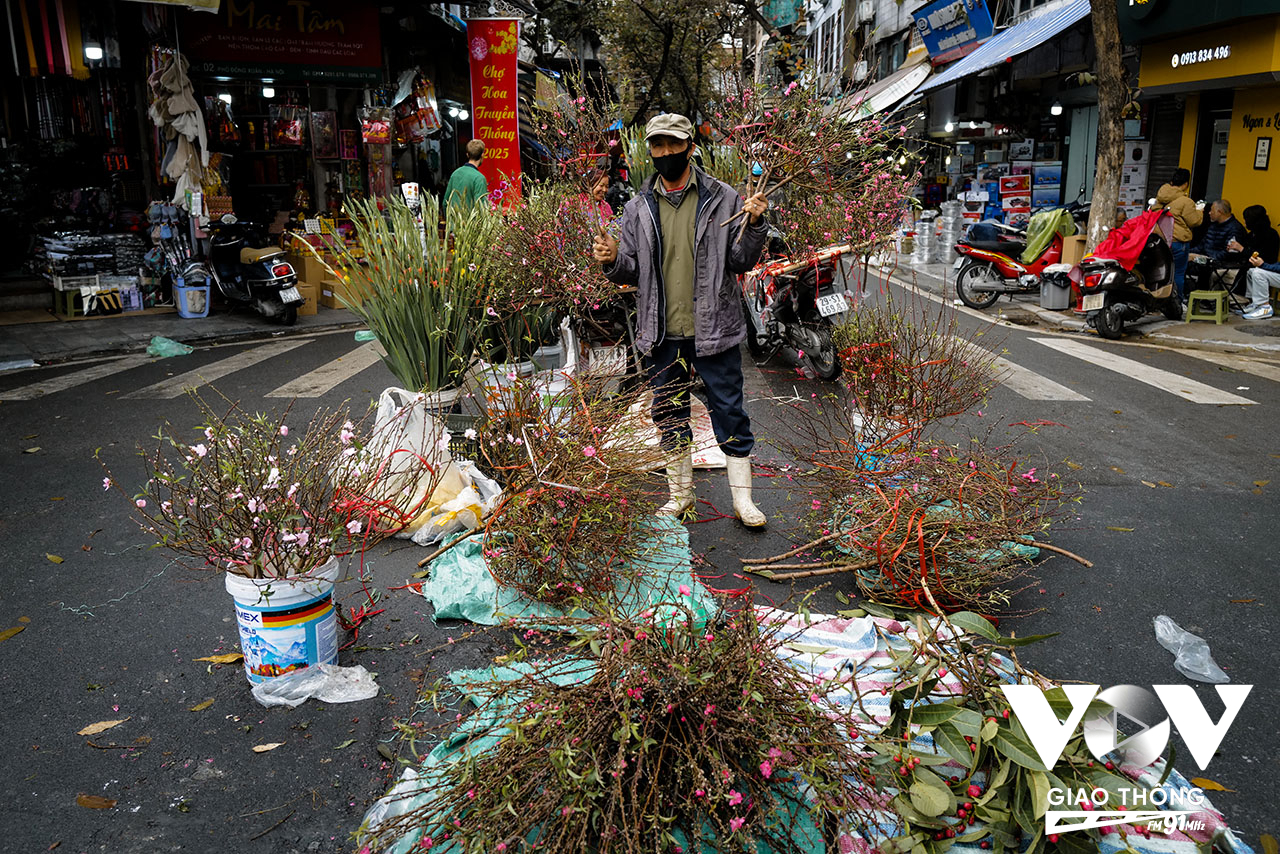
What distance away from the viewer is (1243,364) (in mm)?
9297

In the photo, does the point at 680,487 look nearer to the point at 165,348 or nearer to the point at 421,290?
the point at 421,290

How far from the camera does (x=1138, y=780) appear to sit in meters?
2.68

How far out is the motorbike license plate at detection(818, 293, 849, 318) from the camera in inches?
307

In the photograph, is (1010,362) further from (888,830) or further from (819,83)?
(888,830)

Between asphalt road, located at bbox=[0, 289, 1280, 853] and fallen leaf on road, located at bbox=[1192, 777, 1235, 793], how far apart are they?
0.03m

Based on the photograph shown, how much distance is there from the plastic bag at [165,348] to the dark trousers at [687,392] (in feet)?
23.6

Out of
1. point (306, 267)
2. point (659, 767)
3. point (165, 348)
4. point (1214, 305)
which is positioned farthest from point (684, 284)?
point (306, 267)

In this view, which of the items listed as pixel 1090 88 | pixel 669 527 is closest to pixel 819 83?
pixel 669 527

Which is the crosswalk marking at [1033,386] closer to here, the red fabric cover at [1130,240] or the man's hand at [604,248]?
the red fabric cover at [1130,240]

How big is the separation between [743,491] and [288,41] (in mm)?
11710

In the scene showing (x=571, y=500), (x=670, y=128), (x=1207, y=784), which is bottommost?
(x=1207, y=784)

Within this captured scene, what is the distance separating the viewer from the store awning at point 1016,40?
1655cm

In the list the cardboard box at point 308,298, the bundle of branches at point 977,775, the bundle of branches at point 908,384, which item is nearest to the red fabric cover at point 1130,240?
the bundle of branches at point 908,384

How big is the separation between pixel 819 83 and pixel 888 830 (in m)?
6.06
